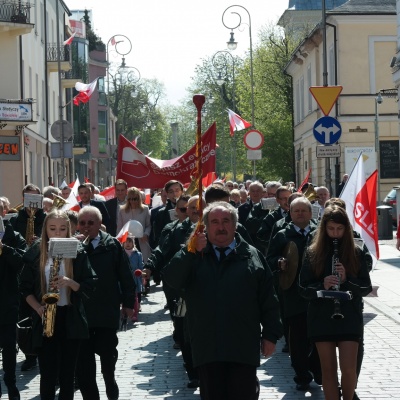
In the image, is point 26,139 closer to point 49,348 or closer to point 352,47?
point 352,47

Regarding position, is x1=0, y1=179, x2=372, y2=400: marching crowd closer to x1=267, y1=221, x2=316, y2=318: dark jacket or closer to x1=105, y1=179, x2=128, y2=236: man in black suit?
x1=267, y1=221, x2=316, y2=318: dark jacket

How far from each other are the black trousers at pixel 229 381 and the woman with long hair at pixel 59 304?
163cm

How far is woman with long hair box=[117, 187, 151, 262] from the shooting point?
16.8 metres

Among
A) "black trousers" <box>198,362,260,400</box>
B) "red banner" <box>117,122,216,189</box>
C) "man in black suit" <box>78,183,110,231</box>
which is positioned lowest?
"black trousers" <box>198,362,260,400</box>

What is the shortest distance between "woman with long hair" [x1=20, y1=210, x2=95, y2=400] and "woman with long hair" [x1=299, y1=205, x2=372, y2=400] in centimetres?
167

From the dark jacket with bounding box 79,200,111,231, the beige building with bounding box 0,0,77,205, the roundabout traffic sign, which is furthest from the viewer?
the beige building with bounding box 0,0,77,205

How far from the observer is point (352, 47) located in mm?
44125

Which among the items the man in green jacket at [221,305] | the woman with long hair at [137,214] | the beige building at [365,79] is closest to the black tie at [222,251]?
the man in green jacket at [221,305]

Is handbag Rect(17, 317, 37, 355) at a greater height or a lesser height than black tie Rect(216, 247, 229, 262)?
lesser

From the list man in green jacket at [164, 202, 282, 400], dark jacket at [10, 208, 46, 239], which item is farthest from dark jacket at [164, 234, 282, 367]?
dark jacket at [10, 208, 46, 239]

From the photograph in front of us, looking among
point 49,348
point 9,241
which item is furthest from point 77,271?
point 9,241

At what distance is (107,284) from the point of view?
9055 millimetres

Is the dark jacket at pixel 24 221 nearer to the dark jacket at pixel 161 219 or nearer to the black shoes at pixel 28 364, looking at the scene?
the black shoes at pixel 28 364

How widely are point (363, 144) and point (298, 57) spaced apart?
383 inches
